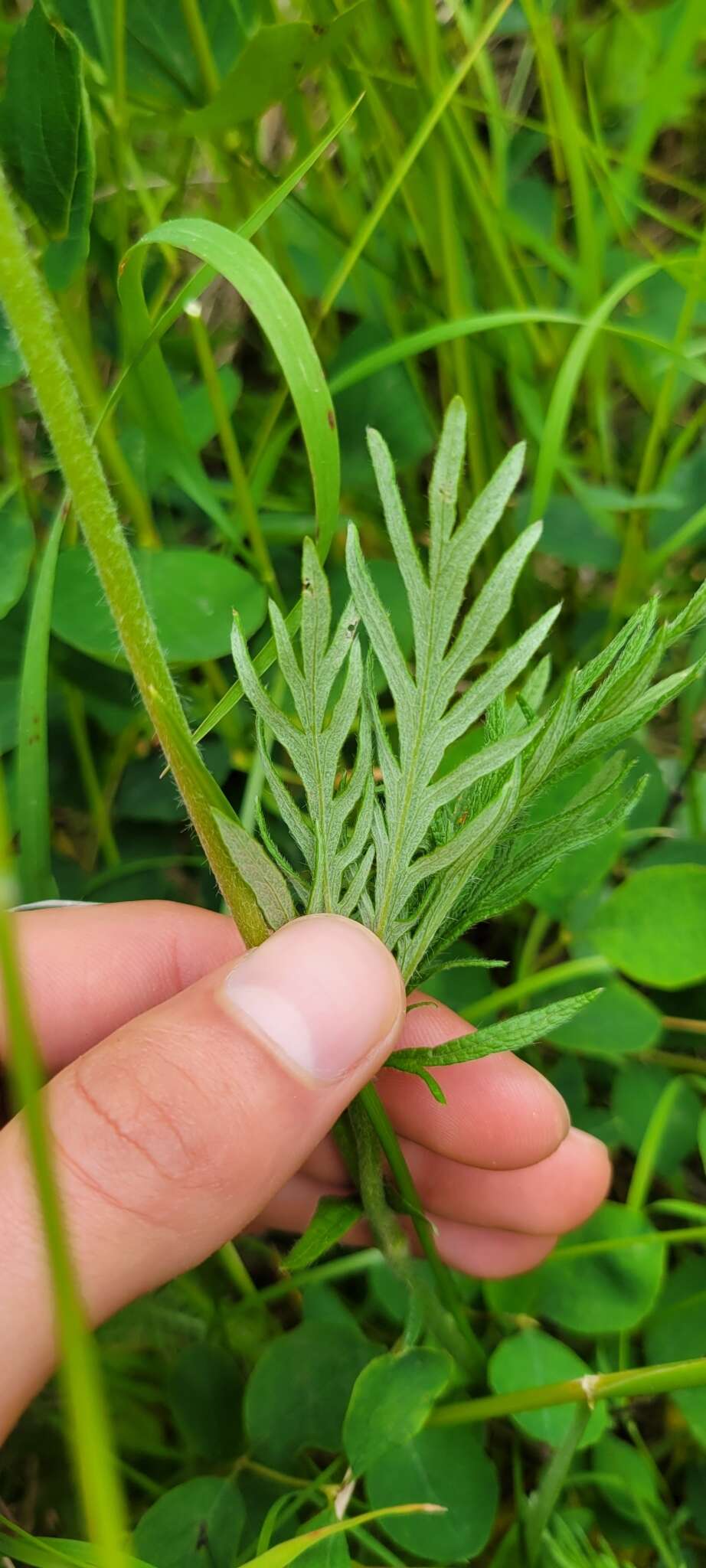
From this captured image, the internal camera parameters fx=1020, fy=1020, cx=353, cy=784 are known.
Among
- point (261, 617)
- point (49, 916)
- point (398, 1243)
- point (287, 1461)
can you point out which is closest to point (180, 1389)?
point (287, 1461)

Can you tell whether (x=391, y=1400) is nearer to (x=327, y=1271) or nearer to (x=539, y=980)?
(x=327, y=1271)

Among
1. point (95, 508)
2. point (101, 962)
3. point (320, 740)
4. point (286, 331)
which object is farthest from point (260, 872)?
point (101, 962)

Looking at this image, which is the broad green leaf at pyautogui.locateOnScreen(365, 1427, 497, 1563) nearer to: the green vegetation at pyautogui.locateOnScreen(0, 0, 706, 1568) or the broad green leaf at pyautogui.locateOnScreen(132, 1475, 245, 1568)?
the green vegetation at pyautogui.locateOnScreen(0, 0, 706, 1568)

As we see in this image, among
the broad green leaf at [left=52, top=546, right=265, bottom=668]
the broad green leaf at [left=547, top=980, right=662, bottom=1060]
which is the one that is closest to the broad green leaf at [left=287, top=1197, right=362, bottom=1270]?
the broad green leaf at [left=547, top=980, right=662, bottom=1060]

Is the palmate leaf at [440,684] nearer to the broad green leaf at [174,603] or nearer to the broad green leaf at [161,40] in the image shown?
the broad green leaf at [174,603]

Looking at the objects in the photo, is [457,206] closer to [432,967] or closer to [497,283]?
[497,283]

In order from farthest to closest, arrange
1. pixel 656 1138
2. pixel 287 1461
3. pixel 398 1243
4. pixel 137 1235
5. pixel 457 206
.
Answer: pixel 457 206
pixel 656 1138
pixel 287 1461
pixel 398 1243
pixel 137 1235

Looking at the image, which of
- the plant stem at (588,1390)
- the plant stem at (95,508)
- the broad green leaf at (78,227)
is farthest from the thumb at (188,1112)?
the broad green leaf at (78,227)
